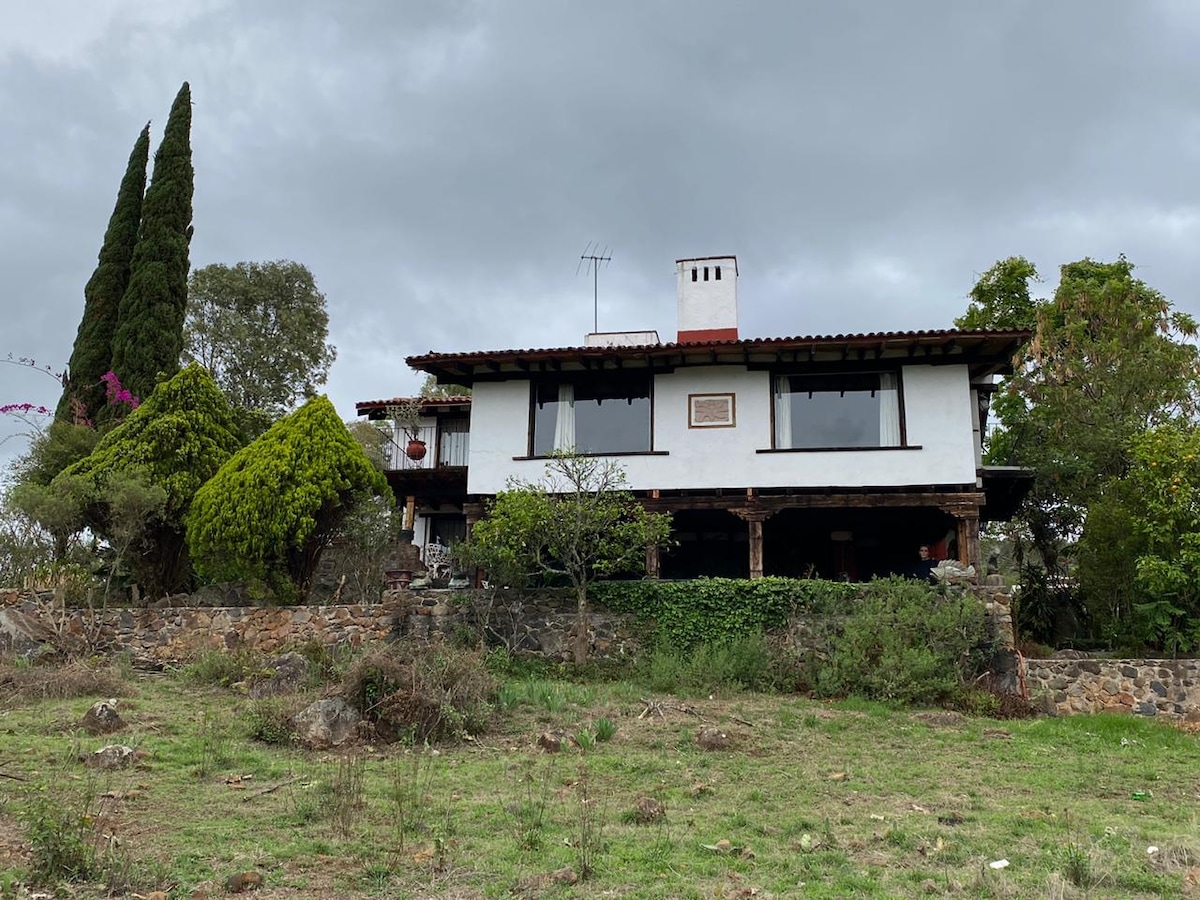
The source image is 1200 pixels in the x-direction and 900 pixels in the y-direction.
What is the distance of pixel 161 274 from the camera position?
2289 centimetres

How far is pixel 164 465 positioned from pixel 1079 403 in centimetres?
1814

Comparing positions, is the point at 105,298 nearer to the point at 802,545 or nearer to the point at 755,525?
the point at 755,525

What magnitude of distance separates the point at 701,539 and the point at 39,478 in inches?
533

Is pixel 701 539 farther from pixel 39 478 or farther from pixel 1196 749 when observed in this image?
pixel 39 478

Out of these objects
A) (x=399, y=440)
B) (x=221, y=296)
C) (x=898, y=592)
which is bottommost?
(x=898, y=592)

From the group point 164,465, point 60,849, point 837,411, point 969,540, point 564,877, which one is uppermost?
point 837,411

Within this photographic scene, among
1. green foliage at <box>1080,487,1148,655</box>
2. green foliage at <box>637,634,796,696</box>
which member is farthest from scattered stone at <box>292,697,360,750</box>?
green foliage at <box>1080,487,1148,655</box>

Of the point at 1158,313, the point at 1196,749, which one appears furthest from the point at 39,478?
the point at 1158,313

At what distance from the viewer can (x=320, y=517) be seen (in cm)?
1580

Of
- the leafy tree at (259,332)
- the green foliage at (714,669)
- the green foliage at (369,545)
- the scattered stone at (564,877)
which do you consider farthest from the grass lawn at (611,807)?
the leafy tree at (259,332)

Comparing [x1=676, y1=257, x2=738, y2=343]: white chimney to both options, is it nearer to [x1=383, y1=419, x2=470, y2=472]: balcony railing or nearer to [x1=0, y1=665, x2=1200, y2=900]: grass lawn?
[x1=383, y1=419, x2=470, y2=472]: balcony railing

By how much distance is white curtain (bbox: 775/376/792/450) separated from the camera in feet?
57.5

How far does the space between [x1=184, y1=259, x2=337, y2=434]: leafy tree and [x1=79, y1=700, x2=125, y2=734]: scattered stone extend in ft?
64.8

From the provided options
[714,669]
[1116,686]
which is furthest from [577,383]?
[1116,686]
